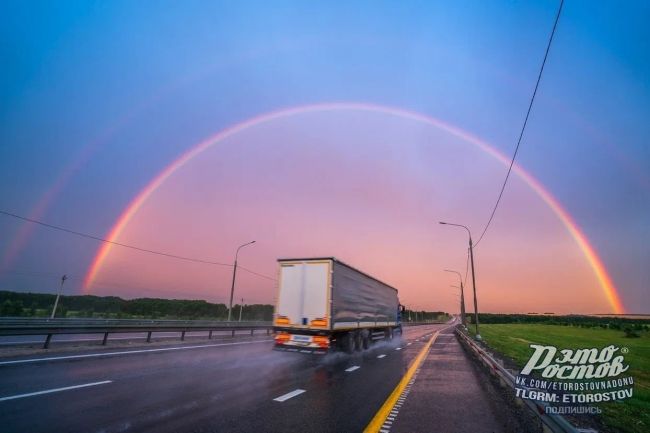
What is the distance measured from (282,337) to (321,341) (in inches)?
74.9

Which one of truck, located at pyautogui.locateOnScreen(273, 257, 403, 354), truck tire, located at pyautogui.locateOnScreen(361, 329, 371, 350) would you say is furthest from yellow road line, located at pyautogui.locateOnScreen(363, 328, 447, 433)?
truck tire, located at pyautogui.locateOnScreen(361, 329, 371, 350)

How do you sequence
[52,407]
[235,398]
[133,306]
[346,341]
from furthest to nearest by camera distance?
1. [133,306]
2. [346,341]
3. [235,398]
4. [52,407]

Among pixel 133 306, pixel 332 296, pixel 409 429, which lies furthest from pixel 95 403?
pixel 133 306

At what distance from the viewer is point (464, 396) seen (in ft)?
26.9

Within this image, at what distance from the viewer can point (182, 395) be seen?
287 inches

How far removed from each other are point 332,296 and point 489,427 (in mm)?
8482

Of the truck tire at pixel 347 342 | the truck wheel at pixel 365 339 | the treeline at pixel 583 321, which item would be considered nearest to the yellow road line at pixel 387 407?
the truck tire at pixel 347 342

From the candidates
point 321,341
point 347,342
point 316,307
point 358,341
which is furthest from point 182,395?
point 358,341

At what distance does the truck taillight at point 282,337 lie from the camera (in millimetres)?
14234

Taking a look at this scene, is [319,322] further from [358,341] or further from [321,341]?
[358,341]

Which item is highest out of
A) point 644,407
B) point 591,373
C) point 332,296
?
point 332,296

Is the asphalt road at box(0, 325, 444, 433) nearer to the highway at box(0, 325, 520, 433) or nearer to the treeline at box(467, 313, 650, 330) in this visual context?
the highway at box(0, 325, 520, 433)

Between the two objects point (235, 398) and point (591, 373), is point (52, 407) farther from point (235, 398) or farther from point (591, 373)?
point (591, 373)

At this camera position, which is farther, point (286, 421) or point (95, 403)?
point (95, 403)
